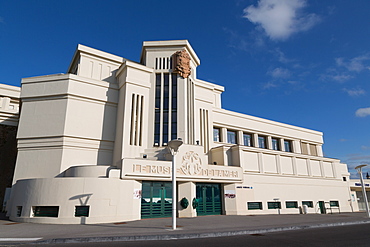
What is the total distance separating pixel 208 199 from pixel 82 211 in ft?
35.7

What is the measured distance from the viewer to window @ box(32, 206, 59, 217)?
16953 millimetres

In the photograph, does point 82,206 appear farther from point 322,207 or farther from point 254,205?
point 322,207

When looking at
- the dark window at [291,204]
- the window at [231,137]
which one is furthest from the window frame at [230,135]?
the dark window at [291,204]

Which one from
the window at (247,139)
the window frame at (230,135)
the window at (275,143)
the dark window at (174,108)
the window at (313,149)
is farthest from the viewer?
the window at (313,149)

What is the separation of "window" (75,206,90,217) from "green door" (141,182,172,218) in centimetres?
418

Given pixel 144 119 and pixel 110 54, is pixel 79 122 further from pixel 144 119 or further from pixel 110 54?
pixel 110 54

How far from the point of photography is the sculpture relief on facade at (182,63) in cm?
2639

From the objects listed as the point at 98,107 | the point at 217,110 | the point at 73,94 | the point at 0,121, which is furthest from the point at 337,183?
the point at 0,121

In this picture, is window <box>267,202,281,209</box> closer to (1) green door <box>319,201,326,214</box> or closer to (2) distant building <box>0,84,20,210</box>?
(1) green door <box>319,201,326,214</box>

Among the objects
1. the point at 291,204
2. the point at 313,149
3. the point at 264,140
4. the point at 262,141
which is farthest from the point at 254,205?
the point at 313,149

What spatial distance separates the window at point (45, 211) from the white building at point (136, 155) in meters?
0.07

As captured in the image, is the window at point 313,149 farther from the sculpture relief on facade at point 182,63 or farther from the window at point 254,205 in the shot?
the sculpture relief on facade at point 182,63

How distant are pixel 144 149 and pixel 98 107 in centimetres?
697

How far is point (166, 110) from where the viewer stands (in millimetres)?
25656
